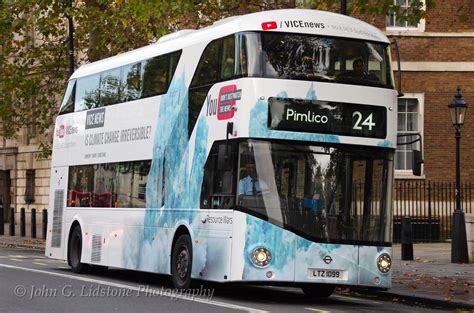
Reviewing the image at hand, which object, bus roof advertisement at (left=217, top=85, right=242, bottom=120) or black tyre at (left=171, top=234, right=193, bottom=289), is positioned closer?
bus roof advertisement at (left=217, top=85, right=242, bottom=120)

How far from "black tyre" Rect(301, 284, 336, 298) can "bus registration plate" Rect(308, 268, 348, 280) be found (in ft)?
4.80

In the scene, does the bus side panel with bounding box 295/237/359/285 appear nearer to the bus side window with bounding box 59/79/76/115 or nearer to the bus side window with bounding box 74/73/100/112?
the bus side window with bounding box 74/73/100/112

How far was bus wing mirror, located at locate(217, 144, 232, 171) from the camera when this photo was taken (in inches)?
666

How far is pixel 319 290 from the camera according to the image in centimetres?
1877

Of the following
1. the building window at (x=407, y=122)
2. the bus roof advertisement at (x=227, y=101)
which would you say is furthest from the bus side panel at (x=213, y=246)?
the building window at (x=407, y=122)

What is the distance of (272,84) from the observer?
1697cm

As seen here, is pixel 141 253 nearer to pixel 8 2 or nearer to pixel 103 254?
pixel 103 254

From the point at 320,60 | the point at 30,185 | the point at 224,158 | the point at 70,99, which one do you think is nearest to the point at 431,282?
the point at 320,60

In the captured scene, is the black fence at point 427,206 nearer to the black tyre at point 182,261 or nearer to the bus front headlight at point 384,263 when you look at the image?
the black tyre at point 182,261

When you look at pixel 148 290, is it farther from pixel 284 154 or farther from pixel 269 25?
pixel 269 25

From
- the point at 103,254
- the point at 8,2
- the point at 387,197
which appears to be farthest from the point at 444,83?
the point at 387,197

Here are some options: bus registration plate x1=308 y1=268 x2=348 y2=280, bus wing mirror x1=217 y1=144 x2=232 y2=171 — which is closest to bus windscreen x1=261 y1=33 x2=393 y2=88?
bus wing mirror x1=217 y1=144 x2=232 y2=171

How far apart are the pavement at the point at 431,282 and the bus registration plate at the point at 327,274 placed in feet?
4.69

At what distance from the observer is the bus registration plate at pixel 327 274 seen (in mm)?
16875
